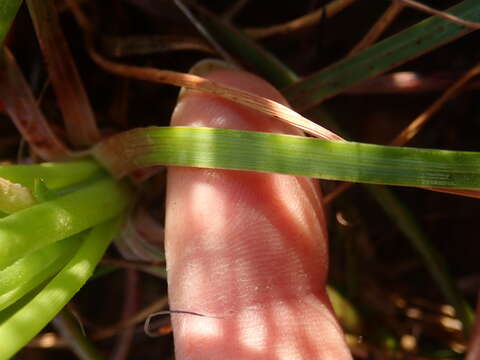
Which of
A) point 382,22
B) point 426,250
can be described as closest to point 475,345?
point 426,250

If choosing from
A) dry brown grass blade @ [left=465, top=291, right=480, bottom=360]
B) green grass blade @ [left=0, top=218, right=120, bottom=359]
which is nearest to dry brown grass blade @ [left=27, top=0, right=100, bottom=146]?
green grass blade @ [left=0, top=218, right=120, bottom=359]

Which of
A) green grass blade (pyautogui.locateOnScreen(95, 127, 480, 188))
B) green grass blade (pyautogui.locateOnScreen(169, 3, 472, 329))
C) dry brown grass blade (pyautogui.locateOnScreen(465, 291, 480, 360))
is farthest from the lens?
green grass blade (pyautogui.locateOnScreen(169, 3, 472, 329))

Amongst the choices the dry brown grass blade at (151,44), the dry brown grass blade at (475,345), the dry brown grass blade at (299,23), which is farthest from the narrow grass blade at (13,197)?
the dry brown grass blade at (475,345)

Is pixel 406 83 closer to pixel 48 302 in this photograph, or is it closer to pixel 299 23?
pixel 299 23

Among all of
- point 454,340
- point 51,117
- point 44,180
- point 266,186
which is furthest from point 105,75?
point 454,340

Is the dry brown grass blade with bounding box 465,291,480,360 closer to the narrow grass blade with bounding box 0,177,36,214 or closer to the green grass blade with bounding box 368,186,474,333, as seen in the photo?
the green grass blade with bounding box 368,186,474,333
